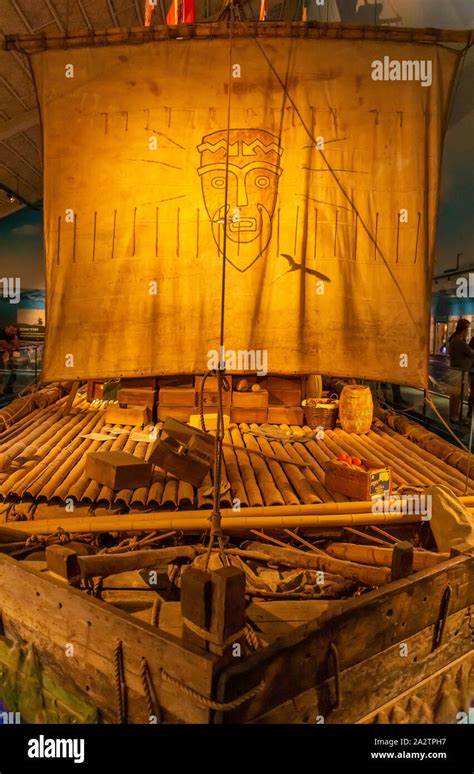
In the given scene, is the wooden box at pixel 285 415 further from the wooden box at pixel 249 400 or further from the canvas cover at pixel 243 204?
the canvas cover at pixel 243 204

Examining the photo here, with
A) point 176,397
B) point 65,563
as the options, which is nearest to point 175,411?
point 176,397

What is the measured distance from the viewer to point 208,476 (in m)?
4.59

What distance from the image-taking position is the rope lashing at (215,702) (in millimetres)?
2039

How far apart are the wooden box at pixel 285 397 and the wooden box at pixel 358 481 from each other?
2.63m

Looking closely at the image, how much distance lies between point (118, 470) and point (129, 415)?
2500 mm

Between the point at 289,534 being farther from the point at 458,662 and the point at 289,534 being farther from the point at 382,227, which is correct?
the point at 382,227

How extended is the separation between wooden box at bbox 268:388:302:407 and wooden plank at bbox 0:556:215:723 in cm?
434

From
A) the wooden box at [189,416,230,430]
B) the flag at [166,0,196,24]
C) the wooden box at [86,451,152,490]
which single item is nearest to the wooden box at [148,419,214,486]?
the wooden box at [86,451,152,490]

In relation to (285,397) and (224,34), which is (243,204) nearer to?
(224,34)
